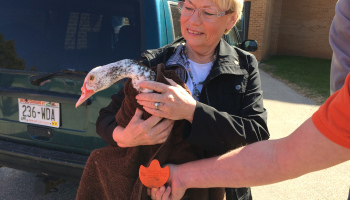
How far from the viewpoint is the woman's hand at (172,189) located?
1.56 meters

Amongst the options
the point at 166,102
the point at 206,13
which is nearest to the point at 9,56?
the point at 206,13

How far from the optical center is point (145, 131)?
160 centimetres

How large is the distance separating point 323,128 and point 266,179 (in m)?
0.34

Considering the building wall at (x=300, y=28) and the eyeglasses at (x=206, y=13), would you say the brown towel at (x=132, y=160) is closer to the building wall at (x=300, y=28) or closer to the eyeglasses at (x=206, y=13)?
the eyeglasses at (x=206, y=13)

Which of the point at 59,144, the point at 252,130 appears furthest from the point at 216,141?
the point at 59,144

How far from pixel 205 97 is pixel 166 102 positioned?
0.43 meters

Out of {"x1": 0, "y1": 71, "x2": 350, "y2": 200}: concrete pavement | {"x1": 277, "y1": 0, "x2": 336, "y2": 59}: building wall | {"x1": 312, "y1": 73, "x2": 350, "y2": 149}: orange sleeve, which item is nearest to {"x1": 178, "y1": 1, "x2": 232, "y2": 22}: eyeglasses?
{"x1": 312, "y1": 73, "x2": 350, "y2": 149}: orange sleeve

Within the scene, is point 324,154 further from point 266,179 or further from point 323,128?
point 266,179

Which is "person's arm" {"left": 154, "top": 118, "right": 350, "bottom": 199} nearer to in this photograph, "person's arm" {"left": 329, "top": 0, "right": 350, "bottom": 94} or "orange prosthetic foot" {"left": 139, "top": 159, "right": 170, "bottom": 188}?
"orange prosthetic foot" {"left": 139, "top": 159, "right": 170, "bottom": 188}

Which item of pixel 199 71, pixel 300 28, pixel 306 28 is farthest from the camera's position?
pixel 300 28

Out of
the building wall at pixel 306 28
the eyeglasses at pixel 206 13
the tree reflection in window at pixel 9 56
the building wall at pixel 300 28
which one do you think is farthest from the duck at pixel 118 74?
the building wall at pixel 306 28

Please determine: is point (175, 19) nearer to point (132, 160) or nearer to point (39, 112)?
point (39, 112)

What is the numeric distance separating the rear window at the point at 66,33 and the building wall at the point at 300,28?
19913 millimetres

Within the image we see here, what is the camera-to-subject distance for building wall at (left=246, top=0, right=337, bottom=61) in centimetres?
2264
